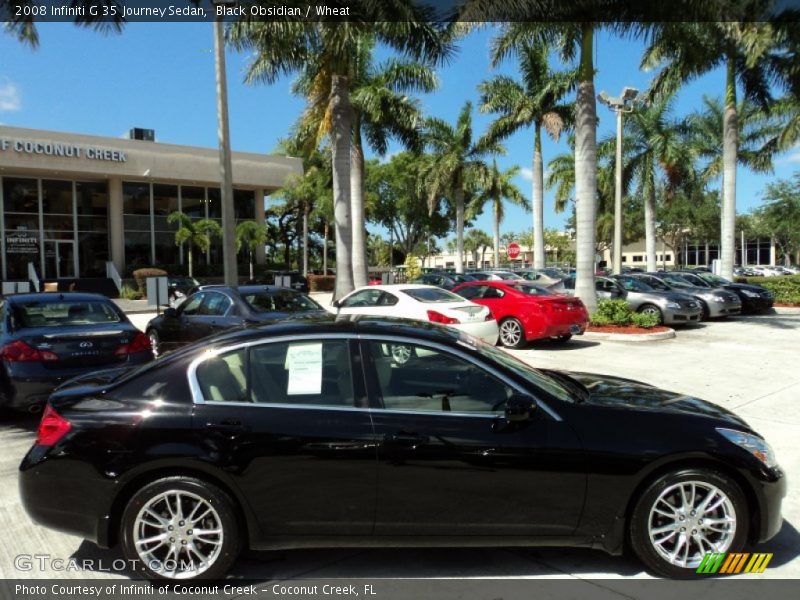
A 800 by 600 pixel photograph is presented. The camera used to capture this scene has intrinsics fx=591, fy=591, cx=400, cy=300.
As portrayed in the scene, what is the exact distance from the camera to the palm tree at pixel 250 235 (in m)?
34.8

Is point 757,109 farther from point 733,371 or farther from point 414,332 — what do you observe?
point 414,332

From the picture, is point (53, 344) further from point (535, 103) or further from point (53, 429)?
point (535, 103)

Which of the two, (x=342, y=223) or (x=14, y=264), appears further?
(x=14, y=264)

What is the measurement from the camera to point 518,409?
3.30 m

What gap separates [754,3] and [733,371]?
1529 cm

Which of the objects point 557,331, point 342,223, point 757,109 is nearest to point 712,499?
point 557,331

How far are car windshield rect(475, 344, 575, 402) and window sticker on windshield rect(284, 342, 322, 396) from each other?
0.99m

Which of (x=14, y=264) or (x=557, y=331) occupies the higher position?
(x=14, y=264)

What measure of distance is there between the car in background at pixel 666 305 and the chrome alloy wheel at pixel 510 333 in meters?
4.62

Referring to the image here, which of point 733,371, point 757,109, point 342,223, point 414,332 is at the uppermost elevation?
point 757,109

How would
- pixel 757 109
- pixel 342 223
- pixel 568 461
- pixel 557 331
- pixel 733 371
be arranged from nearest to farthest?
pixel 568 461, pixel 733 371, pixel 557 331, pixel 342 223, pixel 757 109

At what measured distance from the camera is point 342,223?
17.7 metres

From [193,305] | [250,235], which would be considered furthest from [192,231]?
[193,305]

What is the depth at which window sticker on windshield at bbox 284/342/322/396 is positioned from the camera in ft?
11.3
